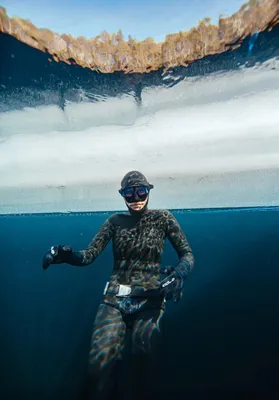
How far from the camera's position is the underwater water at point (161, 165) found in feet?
14.5

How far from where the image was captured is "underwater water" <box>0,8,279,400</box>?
443 cm

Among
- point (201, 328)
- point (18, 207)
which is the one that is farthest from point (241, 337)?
point (18, 207)

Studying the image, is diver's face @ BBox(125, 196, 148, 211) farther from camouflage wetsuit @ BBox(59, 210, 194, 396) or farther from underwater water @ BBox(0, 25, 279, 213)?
underwater water @ BBox(0, 25, 279, 213)

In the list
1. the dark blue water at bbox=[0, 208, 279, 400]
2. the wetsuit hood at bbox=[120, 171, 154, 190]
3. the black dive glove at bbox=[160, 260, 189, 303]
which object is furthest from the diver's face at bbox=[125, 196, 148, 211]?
the dark blue water at bbox=[0, 208, 279, 400]

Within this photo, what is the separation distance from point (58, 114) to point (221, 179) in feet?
21.2

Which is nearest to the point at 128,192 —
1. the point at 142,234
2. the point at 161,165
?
the point at 142,234

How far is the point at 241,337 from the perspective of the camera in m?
5.93

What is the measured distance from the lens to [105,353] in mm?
2789

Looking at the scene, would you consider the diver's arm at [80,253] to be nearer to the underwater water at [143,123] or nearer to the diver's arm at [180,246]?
the diver's arm at [180,246]

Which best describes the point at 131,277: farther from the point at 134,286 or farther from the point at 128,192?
the point at 128,192

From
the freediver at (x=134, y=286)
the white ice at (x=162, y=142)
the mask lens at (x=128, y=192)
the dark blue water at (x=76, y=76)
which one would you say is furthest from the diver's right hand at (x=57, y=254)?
the white ice at (x=162, y=142)

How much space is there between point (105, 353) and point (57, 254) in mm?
1433

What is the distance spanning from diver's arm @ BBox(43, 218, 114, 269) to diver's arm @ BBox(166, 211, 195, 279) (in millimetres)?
1071

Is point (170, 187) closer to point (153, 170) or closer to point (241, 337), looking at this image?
point (153, 170)
